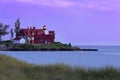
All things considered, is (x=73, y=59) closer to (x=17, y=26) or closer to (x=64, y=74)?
(x=64, y=74)

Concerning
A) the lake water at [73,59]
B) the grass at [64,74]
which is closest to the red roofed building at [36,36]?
the lake water at [73,59]

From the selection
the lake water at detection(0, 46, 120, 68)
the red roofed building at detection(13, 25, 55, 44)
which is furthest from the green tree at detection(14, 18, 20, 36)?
the lake water at detection(0, 46, 120, 68)

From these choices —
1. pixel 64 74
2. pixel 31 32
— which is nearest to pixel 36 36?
pixel 31 32

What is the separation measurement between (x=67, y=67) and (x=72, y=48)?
96.9 meters

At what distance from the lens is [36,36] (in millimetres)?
98250

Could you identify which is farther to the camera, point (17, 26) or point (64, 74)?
point (17, 26)

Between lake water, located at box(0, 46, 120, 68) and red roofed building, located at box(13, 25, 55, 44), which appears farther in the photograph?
red roofed building, located at box(13, 25, 55, 44)

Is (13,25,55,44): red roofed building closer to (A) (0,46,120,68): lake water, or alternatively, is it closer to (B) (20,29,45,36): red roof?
(B) (20,29,45,36): red roof

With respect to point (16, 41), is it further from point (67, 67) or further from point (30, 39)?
point (67, 67)

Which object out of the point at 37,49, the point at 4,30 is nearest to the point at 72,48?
the point at 37,49

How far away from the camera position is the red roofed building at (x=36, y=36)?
9877cm

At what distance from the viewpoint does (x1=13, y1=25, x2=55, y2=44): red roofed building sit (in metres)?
98.8

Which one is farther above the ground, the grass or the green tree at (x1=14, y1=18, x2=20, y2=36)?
the green tree at (x1=14, y1=18, x2=20, y2=36)

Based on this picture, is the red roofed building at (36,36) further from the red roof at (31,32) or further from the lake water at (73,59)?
the lake water at (73,59)
